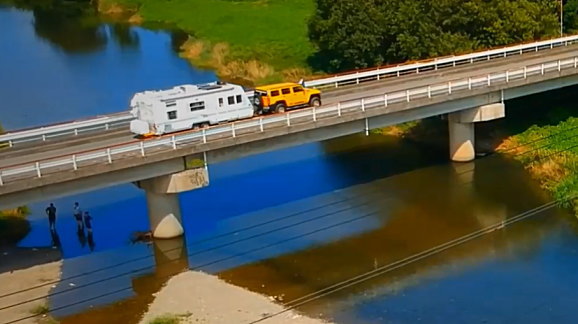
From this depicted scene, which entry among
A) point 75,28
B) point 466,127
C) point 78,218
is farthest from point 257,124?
point 75,28

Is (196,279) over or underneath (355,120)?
underneath

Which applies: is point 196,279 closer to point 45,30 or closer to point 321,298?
point 321,298

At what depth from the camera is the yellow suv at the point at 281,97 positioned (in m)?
43.8

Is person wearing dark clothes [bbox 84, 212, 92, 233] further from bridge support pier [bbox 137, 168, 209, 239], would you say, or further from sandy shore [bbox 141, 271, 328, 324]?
sandy shore [bbox 141, 271, 328, 324]

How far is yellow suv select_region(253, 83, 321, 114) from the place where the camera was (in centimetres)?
4384

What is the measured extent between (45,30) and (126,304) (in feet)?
290

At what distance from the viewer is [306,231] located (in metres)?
41.3

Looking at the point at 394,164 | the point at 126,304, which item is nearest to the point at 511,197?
the point at 394,164

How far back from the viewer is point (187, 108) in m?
40.6

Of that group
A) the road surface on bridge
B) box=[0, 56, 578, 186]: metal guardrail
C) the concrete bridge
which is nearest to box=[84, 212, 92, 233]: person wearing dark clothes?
the concrete bridge

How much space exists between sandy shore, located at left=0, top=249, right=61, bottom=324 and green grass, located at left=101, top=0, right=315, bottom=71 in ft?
135

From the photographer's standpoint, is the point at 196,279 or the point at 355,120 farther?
the point at 355,120

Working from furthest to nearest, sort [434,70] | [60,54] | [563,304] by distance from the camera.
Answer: [60,54] → [434,70] → [563,304]

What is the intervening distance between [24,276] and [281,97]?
15794 millimetres
